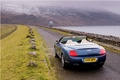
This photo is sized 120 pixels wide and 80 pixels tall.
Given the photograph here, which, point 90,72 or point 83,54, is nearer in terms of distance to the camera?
point 83,54

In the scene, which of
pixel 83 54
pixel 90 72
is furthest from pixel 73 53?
pixel 90 72

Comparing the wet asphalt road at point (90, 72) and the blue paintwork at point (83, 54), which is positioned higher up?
the blue paintwork at point (83, 54)

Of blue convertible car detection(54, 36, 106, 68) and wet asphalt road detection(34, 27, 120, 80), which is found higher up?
blue convertible car detection(54, 36, 106, 68)

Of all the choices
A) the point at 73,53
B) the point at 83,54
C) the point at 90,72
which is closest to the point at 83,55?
the point at 83,54

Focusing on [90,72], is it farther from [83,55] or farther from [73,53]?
[73,53]

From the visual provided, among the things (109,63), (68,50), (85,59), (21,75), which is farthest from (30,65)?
(109,63)

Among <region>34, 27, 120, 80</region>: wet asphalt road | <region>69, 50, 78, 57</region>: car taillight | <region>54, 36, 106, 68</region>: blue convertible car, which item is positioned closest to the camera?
<region>34, 27, 120, 80</region>: wet asphalt road

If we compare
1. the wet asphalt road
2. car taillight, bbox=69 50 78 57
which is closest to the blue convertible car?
car taillight, bbox=69 50 78 57

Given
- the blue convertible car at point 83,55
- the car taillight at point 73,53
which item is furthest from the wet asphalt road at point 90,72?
the car taillight at point 73,53

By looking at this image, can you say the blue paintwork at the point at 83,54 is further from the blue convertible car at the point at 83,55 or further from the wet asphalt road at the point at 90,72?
the wet asphalt road at the point at 90,72

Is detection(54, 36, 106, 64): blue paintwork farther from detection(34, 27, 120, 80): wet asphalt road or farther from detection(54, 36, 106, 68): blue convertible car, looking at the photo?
detection(34, 27, 120, 80): wet asphalt road

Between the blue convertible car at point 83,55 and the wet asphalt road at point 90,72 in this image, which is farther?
the blue convertible car at point 83,55

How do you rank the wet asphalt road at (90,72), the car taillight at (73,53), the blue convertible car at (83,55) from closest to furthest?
1. the wet asphalt road at (90,72)
2. the blue convertible car at (83,55)
3. the car taillight at (73,53)

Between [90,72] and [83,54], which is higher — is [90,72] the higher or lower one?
the lower one
